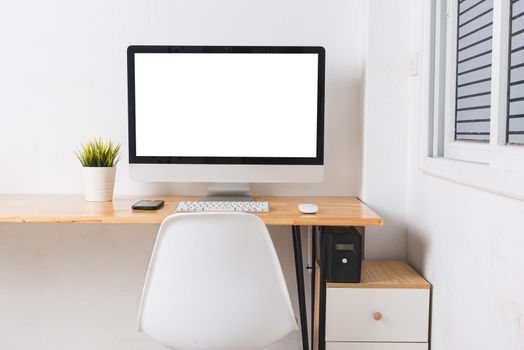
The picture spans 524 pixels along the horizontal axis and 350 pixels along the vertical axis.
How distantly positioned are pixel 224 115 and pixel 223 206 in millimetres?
349

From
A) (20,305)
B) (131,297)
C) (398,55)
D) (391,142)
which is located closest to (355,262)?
(391,142)

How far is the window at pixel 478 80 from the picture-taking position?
1.30 metres

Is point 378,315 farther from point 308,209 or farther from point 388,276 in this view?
point 308,209

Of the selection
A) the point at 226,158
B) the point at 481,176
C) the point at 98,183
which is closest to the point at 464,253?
the point at 481,176

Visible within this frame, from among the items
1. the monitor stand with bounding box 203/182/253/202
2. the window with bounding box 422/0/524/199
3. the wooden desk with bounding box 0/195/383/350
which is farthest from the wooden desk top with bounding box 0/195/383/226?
the window with bounding box 422/0/524/199

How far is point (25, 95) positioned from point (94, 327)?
99 cm

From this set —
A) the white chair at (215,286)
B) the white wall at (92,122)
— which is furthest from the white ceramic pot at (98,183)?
the white chair at (215,286)

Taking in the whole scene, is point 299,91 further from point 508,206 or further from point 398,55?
point 508,206

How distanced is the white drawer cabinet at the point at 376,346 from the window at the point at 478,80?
2.00 ft

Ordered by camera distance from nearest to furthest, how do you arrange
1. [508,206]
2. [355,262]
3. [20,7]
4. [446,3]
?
[508,206]
[355,262]
[446,3]
[20,7]

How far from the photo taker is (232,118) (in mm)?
1906

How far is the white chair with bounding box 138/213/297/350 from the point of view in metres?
1.32

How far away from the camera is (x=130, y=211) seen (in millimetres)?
1750

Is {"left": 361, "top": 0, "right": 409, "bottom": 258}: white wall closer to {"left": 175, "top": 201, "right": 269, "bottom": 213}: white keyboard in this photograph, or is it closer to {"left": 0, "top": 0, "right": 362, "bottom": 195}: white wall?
{"left": 0, "top": 0, "right": 362, "bottom": 195}: white wall
